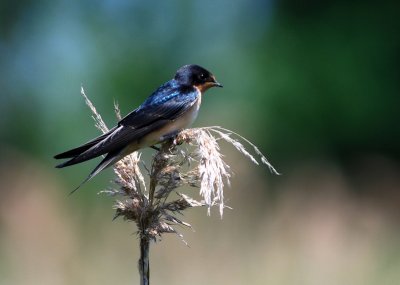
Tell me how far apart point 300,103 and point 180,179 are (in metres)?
6.33

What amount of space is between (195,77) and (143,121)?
0.55 m

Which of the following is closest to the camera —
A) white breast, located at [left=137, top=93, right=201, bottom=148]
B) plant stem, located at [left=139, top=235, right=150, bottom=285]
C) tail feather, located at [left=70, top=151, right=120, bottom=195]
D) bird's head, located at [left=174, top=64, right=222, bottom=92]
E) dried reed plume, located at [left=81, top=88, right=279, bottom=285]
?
plant stem, located at [left=139, top=235, right=150, bottom=285]

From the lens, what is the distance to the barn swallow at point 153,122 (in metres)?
2.13

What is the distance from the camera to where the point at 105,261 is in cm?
399

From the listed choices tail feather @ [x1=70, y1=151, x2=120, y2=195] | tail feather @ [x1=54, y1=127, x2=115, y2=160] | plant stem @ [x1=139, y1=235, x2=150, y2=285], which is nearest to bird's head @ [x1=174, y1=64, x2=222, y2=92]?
tail feather @ [x1=54, y1=127, x2=115, y2=160]

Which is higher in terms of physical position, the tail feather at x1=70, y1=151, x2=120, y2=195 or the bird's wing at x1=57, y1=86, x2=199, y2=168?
the bird's wing at x1=57, y1=86, x2=199, y2=168

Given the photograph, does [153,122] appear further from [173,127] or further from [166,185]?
[166,185]

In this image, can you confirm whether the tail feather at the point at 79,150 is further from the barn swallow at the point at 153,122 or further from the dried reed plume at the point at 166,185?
the dried reed plume at the point at 166,185

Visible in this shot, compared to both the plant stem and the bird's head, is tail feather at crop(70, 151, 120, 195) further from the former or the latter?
the bird's head

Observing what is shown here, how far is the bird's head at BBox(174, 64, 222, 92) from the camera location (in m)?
3.01

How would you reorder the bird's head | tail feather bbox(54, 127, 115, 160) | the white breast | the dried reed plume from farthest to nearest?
1. the bird's head
2. the white breast
3. tail feather bbox(54, 127, 115, 160)
4. the dried reed plume

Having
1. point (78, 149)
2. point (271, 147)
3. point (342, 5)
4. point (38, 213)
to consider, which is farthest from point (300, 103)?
point (78, 149)

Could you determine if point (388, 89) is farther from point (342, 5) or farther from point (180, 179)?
point (180, 179)

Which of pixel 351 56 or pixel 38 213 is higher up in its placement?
pixel 351 56
